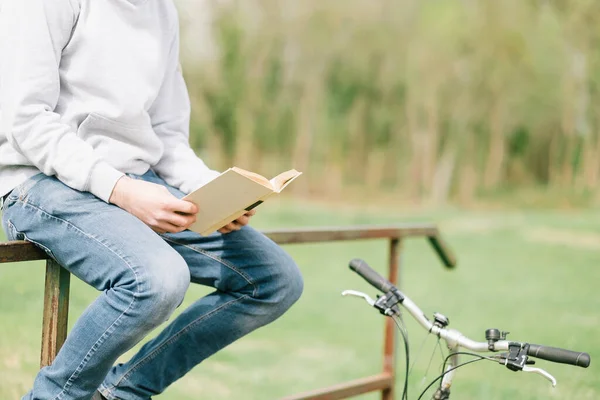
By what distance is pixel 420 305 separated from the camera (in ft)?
27.1

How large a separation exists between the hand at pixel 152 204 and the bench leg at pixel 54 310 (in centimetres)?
22

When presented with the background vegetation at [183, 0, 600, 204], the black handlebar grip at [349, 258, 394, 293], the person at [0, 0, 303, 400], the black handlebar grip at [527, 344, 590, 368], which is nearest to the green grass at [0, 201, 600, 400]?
the black handlebar grip at [349, 258, 394, 293]

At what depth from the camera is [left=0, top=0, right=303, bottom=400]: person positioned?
1.40 m

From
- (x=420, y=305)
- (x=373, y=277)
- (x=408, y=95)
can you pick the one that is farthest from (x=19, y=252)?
(x=408, y=95)

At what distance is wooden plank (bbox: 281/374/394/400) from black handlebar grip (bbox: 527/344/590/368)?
2.66 feet

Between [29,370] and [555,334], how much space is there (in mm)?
4538

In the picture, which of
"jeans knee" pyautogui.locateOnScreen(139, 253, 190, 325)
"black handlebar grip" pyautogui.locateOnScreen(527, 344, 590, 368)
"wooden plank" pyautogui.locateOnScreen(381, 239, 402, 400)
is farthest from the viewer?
"wooden plank" pyautogui.locateOnScreen(381, 239, 402, 400)

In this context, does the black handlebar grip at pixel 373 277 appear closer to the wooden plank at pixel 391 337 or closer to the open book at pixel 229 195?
the open book at pixel 229 195

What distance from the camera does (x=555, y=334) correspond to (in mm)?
6605

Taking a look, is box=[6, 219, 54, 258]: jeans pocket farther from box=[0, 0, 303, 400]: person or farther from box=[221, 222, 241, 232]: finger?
box=[221, 222, 241, 232]: finger

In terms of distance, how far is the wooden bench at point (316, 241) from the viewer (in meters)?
1.55

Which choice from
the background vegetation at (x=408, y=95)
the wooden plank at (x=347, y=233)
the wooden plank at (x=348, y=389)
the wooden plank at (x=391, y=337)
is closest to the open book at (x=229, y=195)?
the wooden plank at (x=347, y=233)

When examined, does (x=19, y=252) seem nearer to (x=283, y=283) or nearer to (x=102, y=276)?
(x=102, y=276)

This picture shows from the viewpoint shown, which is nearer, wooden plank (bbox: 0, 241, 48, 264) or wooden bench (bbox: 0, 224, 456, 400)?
wooden plank (bbox: 0, 241, 48, 264)
